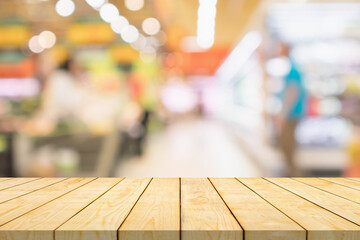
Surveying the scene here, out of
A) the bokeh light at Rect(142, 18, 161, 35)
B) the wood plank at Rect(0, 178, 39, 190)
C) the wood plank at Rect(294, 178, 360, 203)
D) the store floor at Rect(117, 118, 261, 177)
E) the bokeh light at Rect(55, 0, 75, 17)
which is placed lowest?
the store floor at Rect(117, 118, 261, 177)

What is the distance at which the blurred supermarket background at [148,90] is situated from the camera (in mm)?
4747

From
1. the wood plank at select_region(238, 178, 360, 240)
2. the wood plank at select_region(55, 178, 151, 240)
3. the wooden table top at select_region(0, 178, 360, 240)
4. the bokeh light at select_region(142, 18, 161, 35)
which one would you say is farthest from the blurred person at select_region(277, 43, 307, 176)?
the bokeh light at select_region(142, 18, 161, 35)

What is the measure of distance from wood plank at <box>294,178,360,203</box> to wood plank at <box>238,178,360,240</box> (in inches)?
7.3

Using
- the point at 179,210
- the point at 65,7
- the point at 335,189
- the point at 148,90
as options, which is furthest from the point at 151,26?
the point at 179,210

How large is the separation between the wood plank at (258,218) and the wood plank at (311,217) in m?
0.03

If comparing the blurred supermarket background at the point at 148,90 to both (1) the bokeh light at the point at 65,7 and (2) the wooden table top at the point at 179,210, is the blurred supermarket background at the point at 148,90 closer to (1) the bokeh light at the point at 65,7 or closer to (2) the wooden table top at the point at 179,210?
(1) the bokeh light at the point at 65,7

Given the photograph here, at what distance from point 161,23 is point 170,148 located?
156 inches

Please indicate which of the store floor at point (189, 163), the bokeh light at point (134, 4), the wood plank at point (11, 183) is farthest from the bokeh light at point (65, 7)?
the wood plank at point (11, 183)

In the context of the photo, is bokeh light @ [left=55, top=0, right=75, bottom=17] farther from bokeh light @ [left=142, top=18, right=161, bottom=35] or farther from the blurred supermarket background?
bokeh light @ [left=142, top=18, right=161, bottom=35]

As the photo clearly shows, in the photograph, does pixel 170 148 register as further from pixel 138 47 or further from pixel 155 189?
pixel 155 189

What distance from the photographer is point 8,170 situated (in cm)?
464

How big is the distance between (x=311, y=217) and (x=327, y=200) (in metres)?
0.27

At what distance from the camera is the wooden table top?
1.00 meters

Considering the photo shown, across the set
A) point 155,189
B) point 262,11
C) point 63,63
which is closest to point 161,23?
point 262,11
